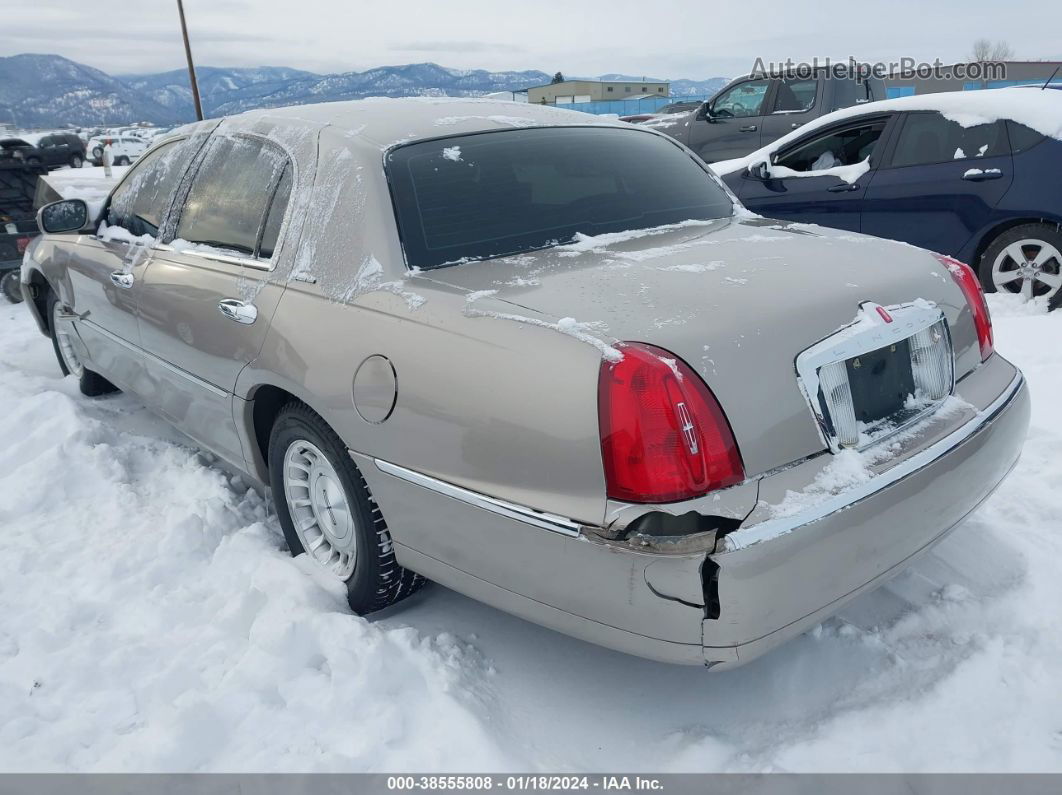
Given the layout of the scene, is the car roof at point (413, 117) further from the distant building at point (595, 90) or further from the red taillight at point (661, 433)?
the distant building at point (595, 90)

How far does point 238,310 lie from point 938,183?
200 inches

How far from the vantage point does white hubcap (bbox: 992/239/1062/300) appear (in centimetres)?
543

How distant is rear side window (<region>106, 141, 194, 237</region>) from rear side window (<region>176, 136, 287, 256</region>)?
9.9 inches

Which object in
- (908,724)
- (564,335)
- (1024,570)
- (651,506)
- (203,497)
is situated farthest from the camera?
(203,497)

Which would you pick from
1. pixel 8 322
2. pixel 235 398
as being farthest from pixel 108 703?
pixel 8 322

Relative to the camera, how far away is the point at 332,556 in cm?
293

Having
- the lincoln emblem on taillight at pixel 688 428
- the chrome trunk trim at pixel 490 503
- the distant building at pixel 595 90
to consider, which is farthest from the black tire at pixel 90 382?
the distant building at pixel 595 90

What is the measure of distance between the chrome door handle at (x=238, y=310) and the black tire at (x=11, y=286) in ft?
21.2

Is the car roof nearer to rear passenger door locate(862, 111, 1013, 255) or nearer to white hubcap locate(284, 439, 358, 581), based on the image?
white hubcap locate(284, 439, 358, 581)

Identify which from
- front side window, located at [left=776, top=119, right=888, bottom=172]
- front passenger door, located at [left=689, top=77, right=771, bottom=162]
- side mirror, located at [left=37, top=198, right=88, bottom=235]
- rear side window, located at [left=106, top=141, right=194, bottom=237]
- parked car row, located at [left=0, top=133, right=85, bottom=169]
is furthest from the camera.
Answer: front passenger door, located at [left=689, top=77, right=771, bottom=162]

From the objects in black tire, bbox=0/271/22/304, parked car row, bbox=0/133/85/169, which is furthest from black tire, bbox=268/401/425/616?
parked car row, bbox=0/133/85/169

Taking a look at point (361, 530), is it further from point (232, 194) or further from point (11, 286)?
point (11, 286)

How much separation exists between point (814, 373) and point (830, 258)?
58cm

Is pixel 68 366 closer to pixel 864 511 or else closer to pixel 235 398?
pixel 235 398
